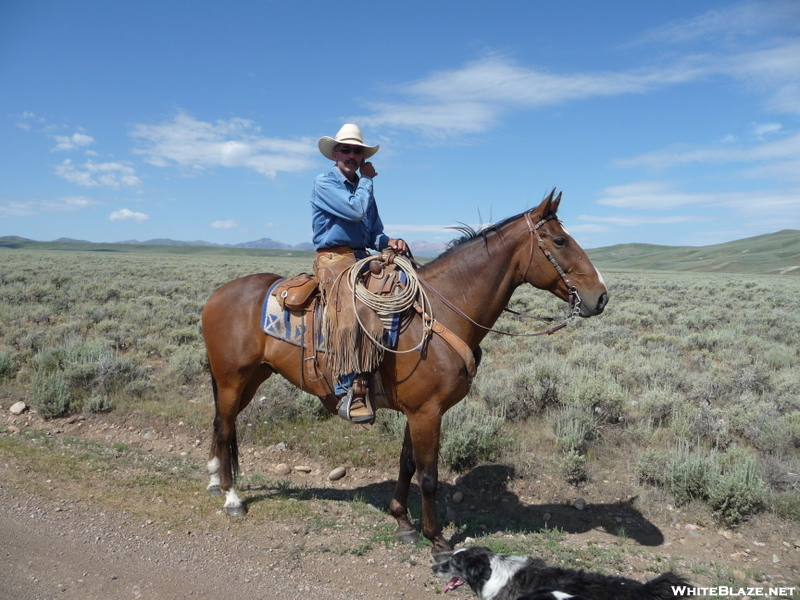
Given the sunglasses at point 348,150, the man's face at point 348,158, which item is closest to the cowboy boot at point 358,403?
the man's face at point 348,158

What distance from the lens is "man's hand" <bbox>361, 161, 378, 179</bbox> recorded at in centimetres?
436

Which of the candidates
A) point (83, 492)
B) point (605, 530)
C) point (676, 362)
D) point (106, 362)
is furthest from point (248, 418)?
point (676, 362)

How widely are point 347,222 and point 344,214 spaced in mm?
236

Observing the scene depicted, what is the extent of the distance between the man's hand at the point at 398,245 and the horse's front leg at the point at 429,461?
139 centimetres

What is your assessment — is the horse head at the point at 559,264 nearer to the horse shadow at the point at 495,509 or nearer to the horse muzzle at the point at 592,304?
the horse muzzle at the point at 592,304

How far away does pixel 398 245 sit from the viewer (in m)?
4.42

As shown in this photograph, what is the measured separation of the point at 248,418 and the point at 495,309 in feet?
13.3

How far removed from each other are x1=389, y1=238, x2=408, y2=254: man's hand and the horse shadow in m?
2.49

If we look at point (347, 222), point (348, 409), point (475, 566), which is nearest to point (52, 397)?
point (348, 409)

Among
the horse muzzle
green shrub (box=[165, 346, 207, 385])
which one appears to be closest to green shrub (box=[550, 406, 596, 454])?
the horse muzzle

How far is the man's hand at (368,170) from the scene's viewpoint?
4.36m

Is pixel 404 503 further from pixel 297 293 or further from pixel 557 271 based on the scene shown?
pixel 557 271

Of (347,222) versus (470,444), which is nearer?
(347,222)

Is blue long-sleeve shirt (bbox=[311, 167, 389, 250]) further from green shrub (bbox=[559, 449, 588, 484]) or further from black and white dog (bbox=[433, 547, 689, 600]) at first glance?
green shrub (bbox=[559, 449, 588, 484])
